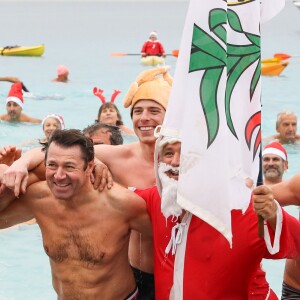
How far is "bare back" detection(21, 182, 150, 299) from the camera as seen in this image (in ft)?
14.5

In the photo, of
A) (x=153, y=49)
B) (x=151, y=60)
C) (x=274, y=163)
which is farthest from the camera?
(x=153, y=49)

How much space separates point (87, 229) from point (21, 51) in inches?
834

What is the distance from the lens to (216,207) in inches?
153

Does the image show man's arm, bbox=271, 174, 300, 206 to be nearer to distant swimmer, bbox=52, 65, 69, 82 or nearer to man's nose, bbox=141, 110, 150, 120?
man's nose, bbox=141, 110, 150, 120

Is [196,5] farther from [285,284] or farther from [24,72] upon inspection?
[24,72]

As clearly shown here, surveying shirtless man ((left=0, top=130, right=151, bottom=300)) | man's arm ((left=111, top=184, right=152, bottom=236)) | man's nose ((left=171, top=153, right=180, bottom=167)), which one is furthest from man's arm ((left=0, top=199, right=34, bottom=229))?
man's nose ((left=171, top=153, right=180, bottom=167))

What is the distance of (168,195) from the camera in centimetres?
407

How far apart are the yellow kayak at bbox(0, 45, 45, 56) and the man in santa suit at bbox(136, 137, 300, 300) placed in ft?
69.6

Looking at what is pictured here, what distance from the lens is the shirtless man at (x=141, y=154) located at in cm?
475

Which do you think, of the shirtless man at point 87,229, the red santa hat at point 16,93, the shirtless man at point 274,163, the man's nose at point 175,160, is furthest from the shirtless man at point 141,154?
the red santa hat at point 16,93

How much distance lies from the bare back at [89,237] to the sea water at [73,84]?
337 centimetres

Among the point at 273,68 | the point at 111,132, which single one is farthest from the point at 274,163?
the point at 273,68

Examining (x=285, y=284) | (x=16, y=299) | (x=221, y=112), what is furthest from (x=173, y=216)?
(x=16, y=299)

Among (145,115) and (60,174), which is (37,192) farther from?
(145,115)
